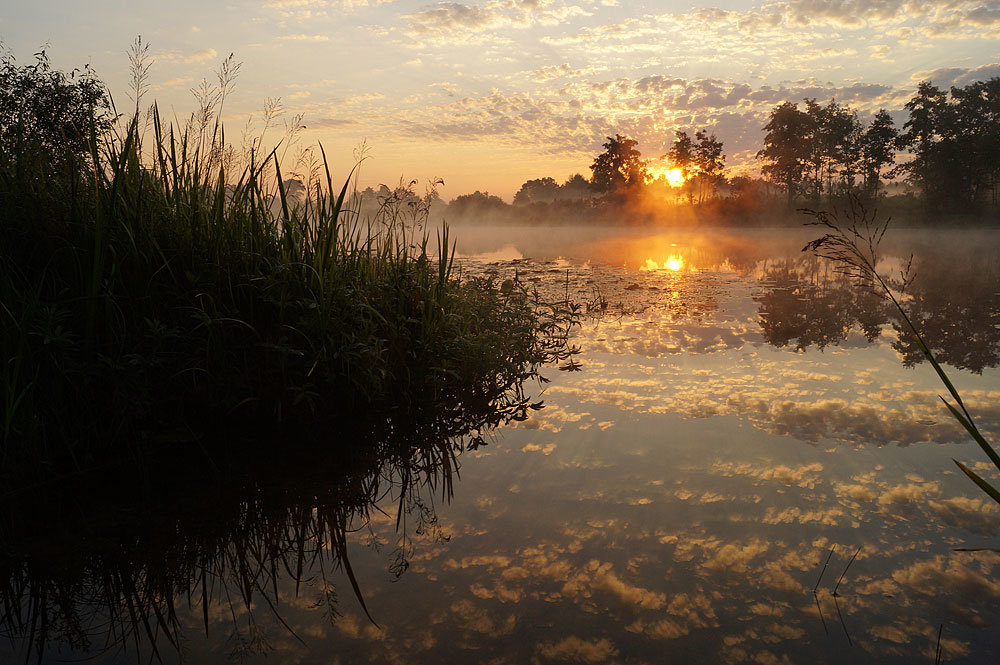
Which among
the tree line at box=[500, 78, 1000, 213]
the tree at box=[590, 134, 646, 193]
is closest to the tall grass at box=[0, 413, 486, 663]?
the tree line at box=[500, 78, 1000, 213]

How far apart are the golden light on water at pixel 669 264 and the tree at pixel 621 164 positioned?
44.2 metres

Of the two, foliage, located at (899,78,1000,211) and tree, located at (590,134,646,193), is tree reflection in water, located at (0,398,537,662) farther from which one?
tree, located at (590,134,646,193)

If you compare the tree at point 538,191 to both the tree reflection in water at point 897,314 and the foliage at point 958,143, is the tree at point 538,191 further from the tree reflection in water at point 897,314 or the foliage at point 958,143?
the tree reflection in water at point 897,314

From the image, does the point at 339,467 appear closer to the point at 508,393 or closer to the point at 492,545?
the point at 492,545

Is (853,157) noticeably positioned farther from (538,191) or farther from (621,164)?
(538,191)

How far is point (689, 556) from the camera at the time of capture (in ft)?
8.00

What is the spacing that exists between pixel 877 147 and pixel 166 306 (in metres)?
51.6

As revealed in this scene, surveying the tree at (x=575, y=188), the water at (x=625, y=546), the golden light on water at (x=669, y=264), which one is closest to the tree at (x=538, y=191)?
the tree at (x=575, y=188)

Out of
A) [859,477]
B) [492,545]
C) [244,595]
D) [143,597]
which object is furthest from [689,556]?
[143,597]

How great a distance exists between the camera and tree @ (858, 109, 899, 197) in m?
41.2

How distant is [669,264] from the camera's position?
15.8 metres

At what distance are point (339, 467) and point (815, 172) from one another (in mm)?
53547

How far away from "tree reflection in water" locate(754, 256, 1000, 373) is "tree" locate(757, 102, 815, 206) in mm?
36073

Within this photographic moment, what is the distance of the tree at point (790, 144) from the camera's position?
4438cm
